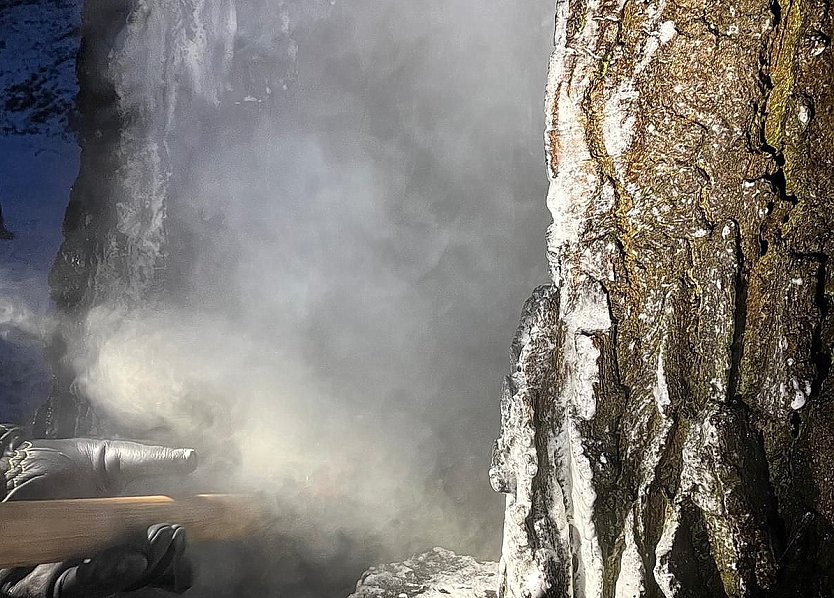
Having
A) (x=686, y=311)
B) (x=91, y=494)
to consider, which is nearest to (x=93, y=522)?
(x=91, y=494)

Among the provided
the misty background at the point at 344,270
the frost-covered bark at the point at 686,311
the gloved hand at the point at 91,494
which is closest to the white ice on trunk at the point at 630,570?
the frost-covered bark at the point at 686,311

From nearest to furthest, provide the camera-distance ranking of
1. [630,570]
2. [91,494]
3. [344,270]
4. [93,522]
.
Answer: [630,570]
[93,522]
[91,494]
[344,270]

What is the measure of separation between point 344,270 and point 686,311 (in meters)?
2.16

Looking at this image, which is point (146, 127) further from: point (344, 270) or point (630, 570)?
point (630, 570)

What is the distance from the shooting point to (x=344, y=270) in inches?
116

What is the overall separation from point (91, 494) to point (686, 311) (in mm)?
2081

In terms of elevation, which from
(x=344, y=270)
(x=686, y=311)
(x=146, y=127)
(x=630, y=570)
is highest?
(x=146, y=127)

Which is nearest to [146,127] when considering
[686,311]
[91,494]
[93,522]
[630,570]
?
[91,494]

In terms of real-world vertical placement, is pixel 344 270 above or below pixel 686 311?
above

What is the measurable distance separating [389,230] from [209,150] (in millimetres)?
1135

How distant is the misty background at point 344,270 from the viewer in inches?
107

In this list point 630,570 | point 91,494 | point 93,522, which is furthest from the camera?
point 91,494

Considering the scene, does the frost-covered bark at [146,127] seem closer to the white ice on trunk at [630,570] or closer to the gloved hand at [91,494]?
the gloved hand at [91,494]

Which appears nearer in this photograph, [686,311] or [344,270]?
[686,311]
